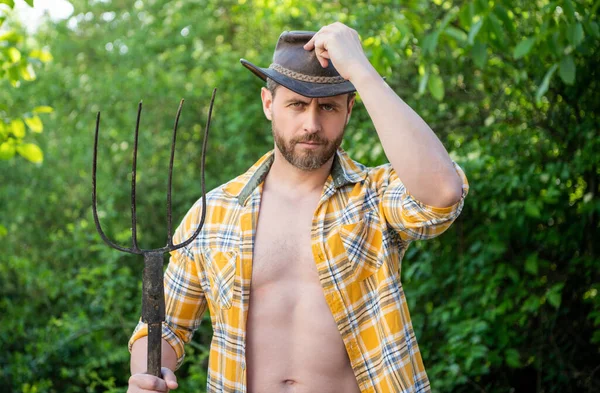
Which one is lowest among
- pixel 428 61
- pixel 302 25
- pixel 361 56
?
pixel 361 56

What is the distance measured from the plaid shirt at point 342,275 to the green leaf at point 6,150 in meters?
1.91

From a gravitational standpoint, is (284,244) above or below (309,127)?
below

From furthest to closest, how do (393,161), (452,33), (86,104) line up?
1. (86,104)
2. (452,33)
3. (393,161)

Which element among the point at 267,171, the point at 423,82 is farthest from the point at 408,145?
the point at 423,82

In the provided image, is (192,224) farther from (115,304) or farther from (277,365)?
(115,304)

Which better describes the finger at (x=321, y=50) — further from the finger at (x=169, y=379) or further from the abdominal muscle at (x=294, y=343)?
the finger at (x=169, y=379)

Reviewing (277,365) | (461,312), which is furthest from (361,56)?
(461,312)

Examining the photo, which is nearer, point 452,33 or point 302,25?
point 452,33

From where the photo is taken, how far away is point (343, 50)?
2.06 m

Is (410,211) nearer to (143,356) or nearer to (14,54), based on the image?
(143,356)

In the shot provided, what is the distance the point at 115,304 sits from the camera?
17.5 feet

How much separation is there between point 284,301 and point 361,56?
76 centimetres

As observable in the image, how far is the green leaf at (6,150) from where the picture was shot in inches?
153

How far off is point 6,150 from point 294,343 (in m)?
2.32
